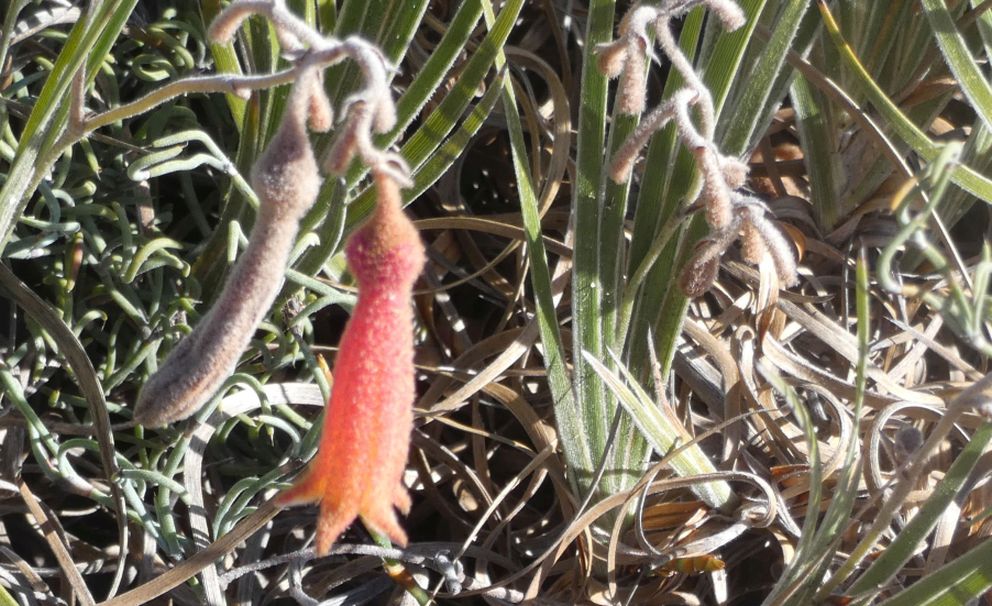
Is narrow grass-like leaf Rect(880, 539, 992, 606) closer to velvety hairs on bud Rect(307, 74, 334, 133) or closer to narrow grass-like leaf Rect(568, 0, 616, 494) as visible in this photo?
narrow grass-like leaf Rect(568, 0, 616, 494)

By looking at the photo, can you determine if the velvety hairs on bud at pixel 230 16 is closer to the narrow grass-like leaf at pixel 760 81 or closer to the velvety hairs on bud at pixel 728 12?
the velvety hairs on bud at pixel 728 12

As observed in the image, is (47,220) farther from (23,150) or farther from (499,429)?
(499,429)

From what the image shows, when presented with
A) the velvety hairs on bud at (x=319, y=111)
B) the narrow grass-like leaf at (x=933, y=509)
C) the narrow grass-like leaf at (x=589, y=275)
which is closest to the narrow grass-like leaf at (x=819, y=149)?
the narrow grass-like leaf at (x=589, y=275)

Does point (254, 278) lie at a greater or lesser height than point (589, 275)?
greater

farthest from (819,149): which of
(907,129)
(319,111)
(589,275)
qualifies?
(319,111)

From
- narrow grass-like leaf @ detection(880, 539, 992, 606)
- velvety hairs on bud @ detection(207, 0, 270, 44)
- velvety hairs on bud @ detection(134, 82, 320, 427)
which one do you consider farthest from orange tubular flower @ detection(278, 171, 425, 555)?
narrow grass-like leaf @ detection(880, 539, 992, 606)

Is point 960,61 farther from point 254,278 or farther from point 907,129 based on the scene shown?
point 254,278
